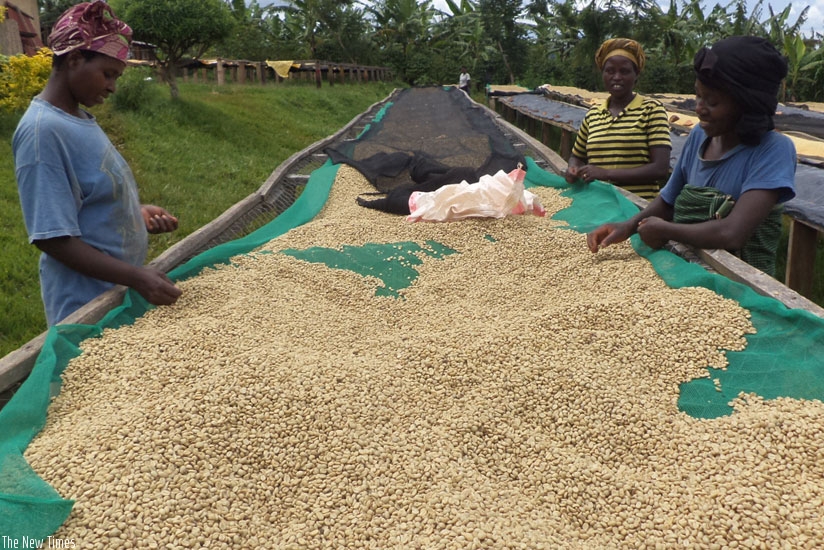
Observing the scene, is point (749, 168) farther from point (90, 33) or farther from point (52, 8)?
point (52, 8)

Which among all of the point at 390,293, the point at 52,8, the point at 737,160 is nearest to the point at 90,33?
the point at 390,293

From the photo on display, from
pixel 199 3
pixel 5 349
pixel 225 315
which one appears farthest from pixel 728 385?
pixel 199 3

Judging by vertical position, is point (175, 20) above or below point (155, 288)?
above

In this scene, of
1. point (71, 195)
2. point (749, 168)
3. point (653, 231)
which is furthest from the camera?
point (653, 231)

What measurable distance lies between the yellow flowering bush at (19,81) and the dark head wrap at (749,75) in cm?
765

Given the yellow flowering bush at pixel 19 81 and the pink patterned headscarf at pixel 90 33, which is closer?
the pink patterned headscarf at pixel 90 33

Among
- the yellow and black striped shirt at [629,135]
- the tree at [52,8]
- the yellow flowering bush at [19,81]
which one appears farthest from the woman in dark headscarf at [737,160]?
the tree at [52,8]

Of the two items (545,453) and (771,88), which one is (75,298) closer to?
(545,453)

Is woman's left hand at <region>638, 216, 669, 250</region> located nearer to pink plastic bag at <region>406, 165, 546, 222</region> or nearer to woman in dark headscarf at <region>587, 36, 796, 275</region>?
woman in dark headscarf at <region>587, 36, 796, 275</region>

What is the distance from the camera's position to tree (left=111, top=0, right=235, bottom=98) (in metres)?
10.2

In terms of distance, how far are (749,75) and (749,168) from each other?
0.33 meters

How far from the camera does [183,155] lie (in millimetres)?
8875

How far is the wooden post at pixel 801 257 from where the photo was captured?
415 cm

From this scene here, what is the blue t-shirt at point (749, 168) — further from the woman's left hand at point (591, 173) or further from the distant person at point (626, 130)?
the woman's left hand at point (591, 173)
